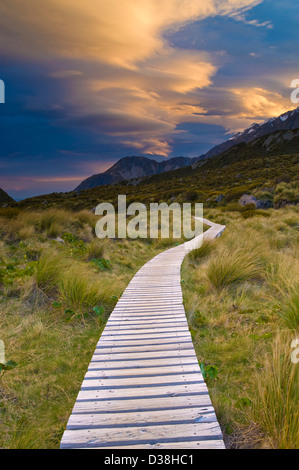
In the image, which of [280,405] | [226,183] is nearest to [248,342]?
[280,405]

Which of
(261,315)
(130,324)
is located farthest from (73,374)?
(261,315)

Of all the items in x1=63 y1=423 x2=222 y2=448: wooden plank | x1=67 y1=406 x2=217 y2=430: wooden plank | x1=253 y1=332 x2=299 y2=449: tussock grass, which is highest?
x1=253 y1=332 x2=299 y2=449: tussock grass

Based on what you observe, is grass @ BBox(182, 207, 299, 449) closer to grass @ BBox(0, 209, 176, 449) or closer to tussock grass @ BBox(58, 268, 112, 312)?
grass @ BBox(0, 209, 176, 449)

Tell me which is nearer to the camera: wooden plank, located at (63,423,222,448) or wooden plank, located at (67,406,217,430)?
wooden plank, located at (63,423,222,448)

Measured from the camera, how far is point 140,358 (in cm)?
340

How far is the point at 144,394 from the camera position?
2744 mm

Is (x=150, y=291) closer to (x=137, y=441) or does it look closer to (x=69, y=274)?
(x=69, y=274)

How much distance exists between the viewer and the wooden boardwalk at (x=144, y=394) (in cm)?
222

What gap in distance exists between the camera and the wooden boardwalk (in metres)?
2.22

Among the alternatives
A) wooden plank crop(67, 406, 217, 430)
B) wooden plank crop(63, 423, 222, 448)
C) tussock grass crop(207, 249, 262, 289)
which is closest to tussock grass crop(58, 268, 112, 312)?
tussock grass crop(207, 249, 262, 289)

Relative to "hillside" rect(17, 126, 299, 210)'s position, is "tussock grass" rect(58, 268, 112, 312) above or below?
below

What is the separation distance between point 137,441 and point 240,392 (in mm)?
1410

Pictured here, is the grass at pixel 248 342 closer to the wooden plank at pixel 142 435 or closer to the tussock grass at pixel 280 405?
the tussock grass at pixel 280 405

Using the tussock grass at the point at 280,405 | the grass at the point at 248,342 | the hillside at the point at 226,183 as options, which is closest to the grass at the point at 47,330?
the grass at the point at 248,342
